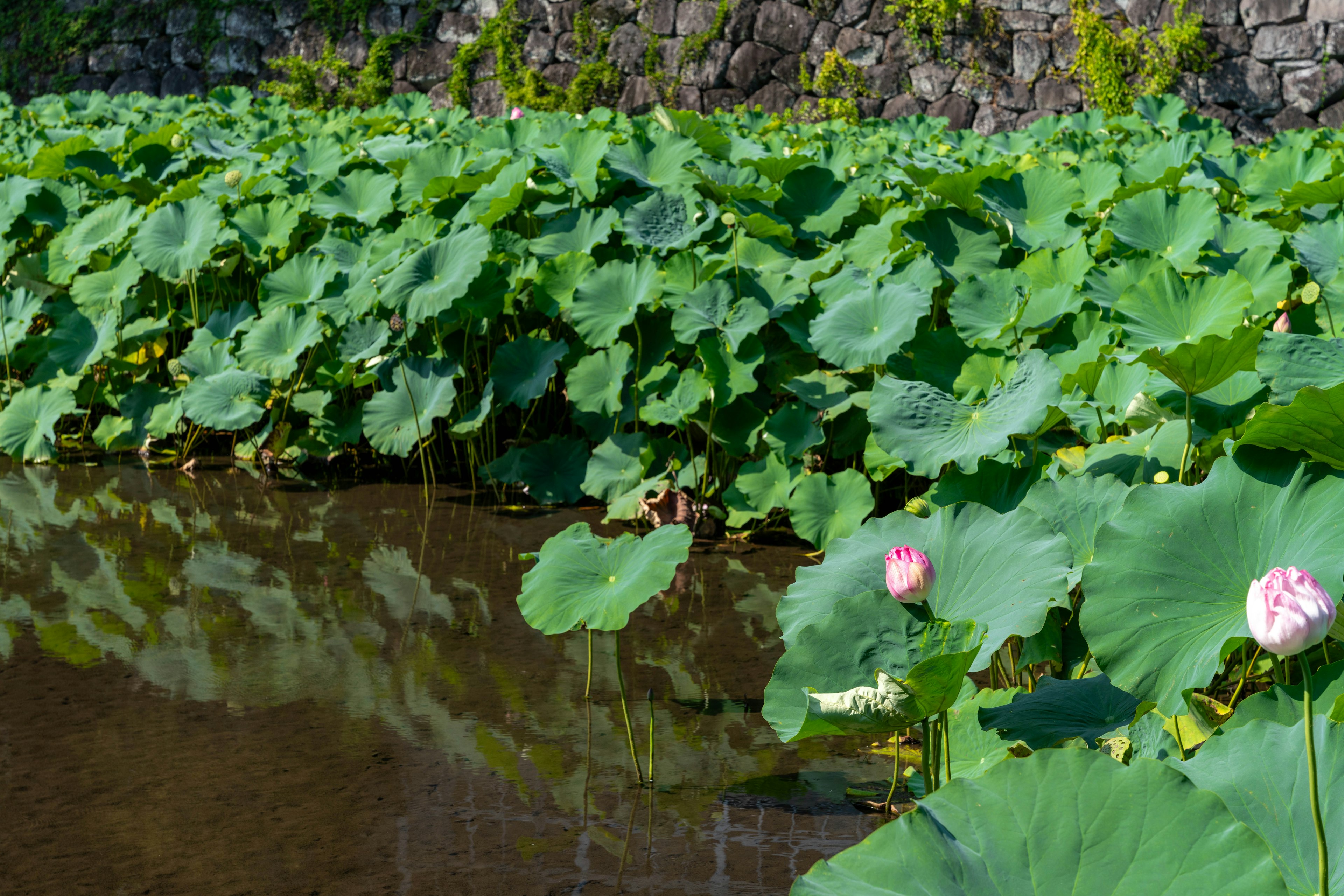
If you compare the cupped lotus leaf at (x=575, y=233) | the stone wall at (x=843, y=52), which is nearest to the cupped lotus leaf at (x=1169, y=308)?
the cupped lotus leaf at (x=575, y=233)

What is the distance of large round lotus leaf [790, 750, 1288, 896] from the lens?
0.72 m

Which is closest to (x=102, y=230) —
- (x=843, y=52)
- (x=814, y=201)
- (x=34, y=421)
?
(x=34, y=421)

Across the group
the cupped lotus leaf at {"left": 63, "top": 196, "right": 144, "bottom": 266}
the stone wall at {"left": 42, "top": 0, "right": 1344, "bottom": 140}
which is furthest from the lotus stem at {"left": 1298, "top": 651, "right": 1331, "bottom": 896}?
the stone wall at {"left": 42, "top": 0, "right": 1344, "bottom": 140}

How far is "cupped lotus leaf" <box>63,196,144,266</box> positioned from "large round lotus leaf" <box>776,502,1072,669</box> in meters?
3.12

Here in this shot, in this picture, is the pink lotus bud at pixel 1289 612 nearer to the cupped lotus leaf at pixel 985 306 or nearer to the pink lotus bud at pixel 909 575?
the pink lotus bud at pixel 909 575

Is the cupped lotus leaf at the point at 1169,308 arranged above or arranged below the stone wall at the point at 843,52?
above

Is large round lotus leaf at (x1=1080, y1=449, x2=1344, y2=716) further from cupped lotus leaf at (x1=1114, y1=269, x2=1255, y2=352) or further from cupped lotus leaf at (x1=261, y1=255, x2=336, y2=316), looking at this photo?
cupped lotus leaf at (x1=261, y1=255, x2=336, y2=316)

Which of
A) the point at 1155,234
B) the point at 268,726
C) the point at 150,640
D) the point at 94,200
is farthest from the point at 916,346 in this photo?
the point at 94,200

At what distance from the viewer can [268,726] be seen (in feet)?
5.87

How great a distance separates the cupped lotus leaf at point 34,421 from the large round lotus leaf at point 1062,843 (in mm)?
3298

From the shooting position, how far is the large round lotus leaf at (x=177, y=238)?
342 centimetres

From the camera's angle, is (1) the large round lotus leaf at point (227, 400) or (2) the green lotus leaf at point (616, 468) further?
(1) the large round lotus leaf at point (227, 400)

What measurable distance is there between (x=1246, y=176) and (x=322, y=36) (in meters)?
11.6

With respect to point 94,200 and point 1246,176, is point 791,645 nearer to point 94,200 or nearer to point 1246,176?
point 1246,176
